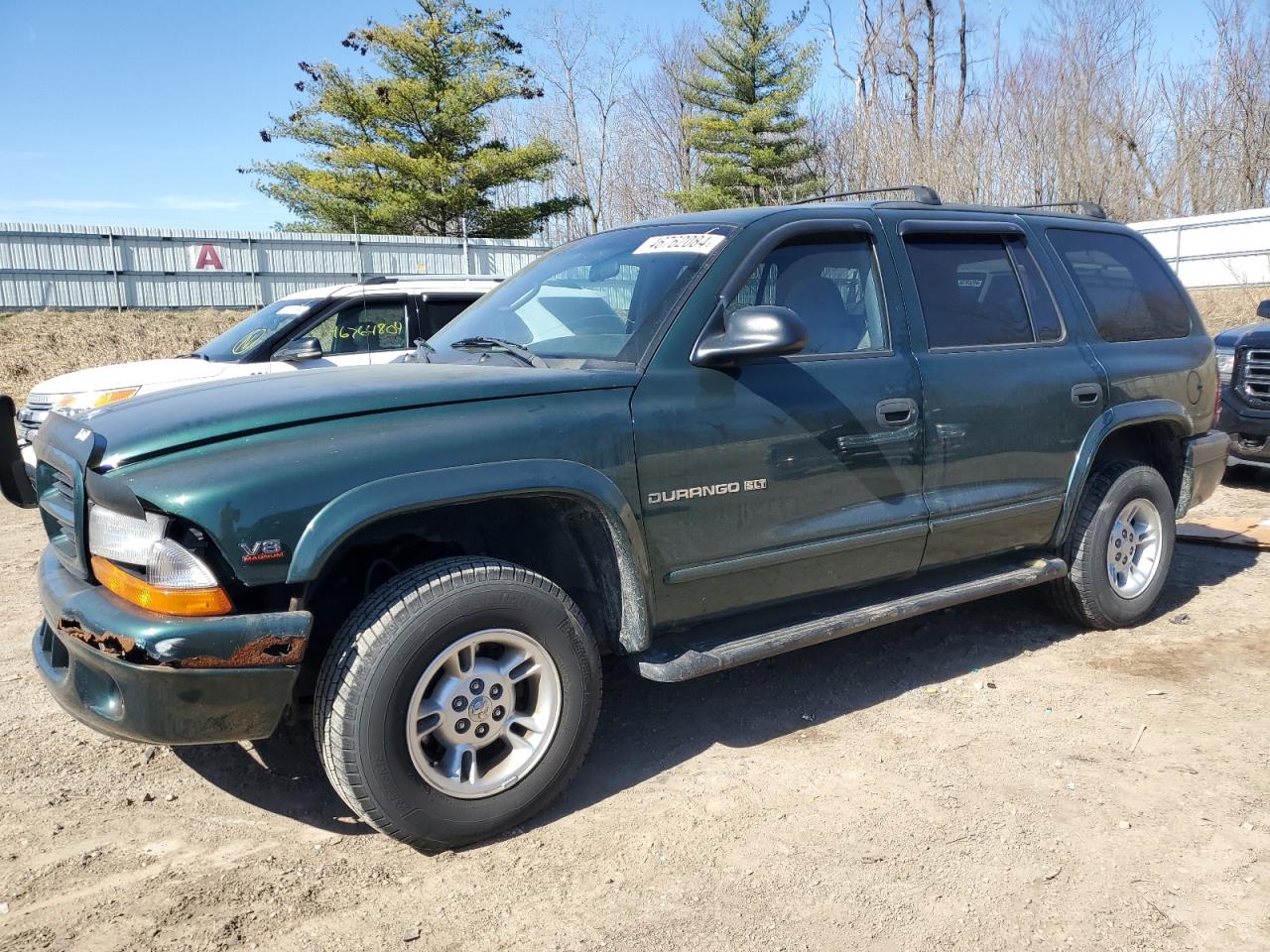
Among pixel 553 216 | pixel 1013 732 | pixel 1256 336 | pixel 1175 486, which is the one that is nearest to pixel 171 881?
pixel 1013 732

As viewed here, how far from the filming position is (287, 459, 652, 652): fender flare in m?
2.77

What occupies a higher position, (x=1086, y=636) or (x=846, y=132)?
(x=846, y=132)

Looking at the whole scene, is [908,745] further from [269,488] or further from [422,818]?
[269,488]

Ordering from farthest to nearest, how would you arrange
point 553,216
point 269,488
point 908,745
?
point 553,216 → point 908,745 → point 269,488

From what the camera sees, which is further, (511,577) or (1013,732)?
(1013,732)

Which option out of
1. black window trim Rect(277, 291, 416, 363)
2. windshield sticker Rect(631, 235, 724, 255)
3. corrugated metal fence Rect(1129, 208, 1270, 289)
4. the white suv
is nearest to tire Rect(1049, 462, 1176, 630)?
windshield sticker Rect(631, 235, 724, 255)

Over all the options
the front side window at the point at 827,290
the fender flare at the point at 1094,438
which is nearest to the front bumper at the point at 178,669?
the front side window at the point at 827,290

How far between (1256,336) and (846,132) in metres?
29.7

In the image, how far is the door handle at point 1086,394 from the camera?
4.52 metres

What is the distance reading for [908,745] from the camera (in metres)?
3.79

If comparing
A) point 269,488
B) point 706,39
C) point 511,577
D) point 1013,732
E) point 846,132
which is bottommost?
point 1013,732

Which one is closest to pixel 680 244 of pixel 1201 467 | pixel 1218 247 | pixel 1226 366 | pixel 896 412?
pixel 896 412

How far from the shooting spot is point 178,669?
8.76ft

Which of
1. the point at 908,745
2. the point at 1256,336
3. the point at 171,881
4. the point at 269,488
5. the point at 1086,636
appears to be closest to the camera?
the point at 269,488
